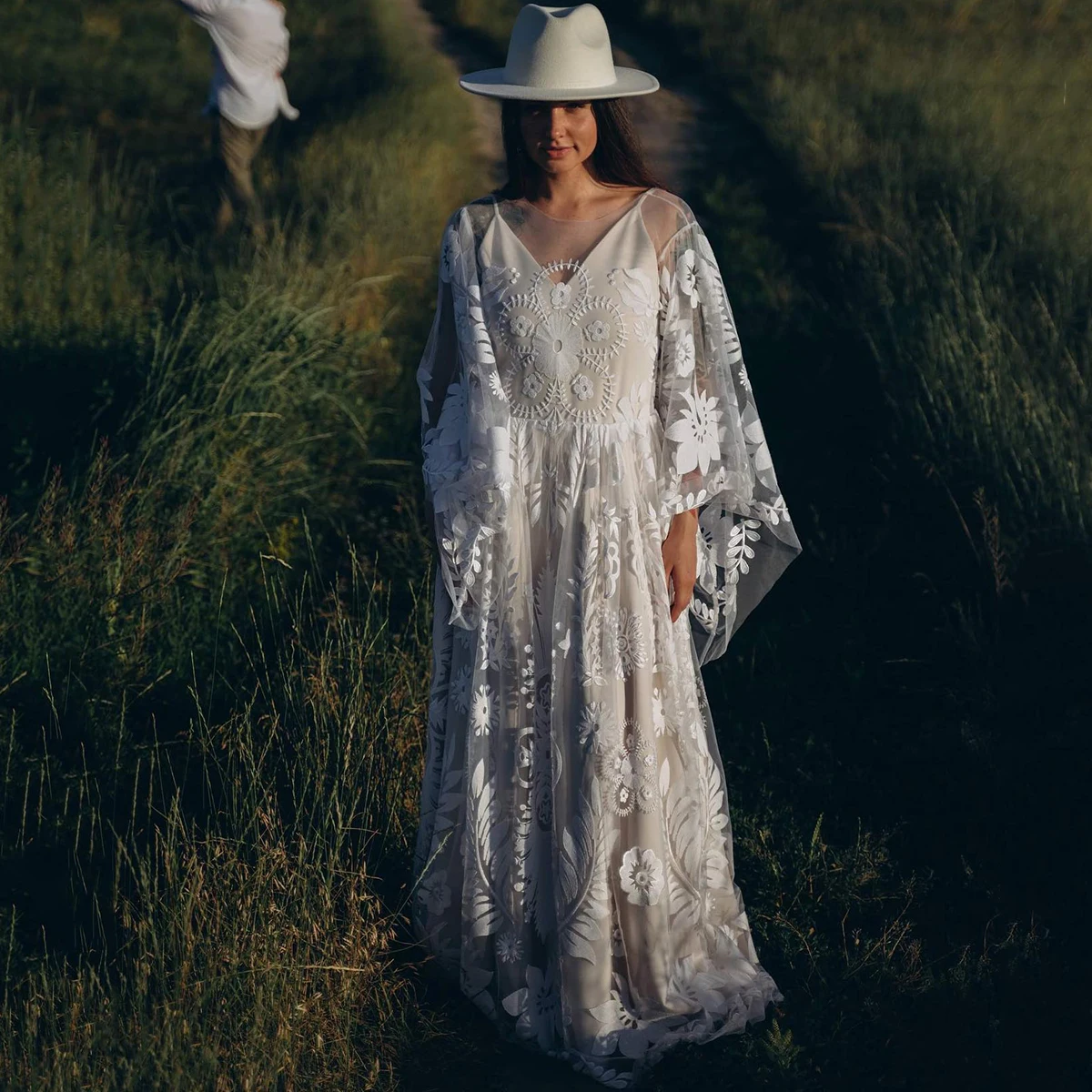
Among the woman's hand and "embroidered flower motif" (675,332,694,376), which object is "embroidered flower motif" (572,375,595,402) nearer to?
"embroidered flower motif" (675,332,694,376)

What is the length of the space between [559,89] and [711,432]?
33.8 inches

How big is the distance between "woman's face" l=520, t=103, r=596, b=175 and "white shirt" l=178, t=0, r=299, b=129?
21.7ft

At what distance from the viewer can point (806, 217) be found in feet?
29.4

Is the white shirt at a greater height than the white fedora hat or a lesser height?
lesser

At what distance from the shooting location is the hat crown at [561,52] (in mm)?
3168

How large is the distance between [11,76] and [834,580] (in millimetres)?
10944

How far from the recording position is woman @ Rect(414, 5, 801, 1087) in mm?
3234

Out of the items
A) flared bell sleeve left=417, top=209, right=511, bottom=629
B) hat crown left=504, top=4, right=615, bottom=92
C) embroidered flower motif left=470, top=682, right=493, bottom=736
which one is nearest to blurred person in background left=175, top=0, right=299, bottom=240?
flared bell sleeve left=417, top=209, right=511, bottom=629

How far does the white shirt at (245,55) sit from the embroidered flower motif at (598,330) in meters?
6.84

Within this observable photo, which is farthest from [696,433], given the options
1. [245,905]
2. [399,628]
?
[399,628]

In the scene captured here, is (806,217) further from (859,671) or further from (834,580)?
(859,671)

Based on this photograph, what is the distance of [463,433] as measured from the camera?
11.3ft

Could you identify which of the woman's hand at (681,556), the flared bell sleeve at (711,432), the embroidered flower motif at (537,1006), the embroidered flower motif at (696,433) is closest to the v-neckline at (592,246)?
the flared bell sleeve at (711,432)

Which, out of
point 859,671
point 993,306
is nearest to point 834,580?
point 859,671
